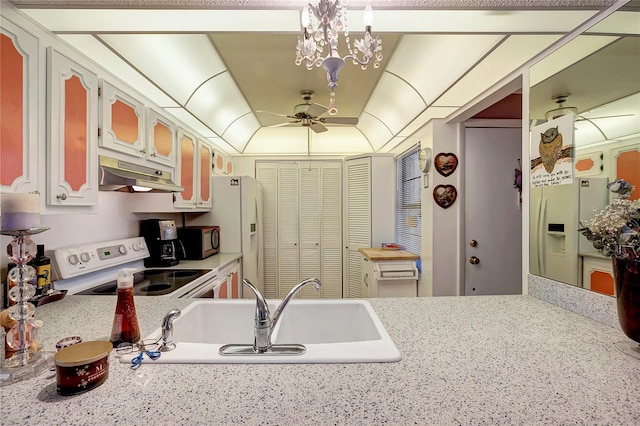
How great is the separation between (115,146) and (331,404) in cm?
188

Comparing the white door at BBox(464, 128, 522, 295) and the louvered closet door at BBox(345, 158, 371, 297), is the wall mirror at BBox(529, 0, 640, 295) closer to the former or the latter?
the white door at BBox(464, 128, 522, 295)

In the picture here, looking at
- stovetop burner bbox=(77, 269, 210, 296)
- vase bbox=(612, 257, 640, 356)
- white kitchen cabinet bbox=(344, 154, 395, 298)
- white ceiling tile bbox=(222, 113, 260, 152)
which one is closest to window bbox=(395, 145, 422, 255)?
white kitchen cabinet bbox=(344, 154, 395, 298)

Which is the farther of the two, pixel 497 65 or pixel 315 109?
pixel 315 109

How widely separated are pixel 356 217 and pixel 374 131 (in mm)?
1222

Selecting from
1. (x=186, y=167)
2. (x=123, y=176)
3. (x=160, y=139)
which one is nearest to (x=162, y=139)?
(x=160, y=139)

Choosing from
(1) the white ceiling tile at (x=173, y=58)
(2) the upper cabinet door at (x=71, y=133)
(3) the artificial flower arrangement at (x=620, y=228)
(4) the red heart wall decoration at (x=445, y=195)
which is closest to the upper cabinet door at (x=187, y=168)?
(1) the white ceiling tile at (x=173, y=58)

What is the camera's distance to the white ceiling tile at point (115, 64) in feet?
4.79

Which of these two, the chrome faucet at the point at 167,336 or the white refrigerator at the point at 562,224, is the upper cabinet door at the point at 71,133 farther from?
the white refrigerator at the point at 562,224

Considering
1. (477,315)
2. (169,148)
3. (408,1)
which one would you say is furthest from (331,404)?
(169,148)

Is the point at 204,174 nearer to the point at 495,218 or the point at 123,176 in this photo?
the point at 123,176

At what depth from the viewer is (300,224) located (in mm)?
4191

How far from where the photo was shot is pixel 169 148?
2398mm

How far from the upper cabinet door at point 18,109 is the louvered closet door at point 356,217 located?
3.26 meters

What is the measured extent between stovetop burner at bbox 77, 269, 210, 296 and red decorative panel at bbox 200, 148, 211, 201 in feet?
3.33
